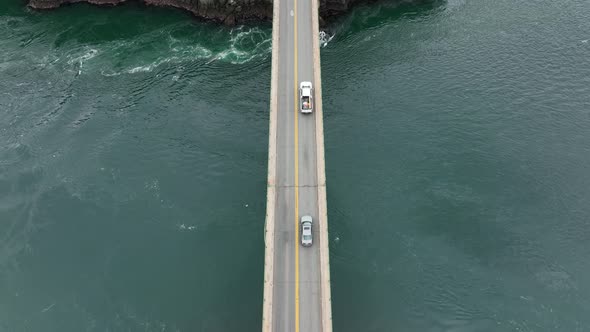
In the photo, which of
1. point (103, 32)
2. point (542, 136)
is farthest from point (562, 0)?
point (103, 32)

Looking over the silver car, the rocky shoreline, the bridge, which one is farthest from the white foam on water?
the silver car

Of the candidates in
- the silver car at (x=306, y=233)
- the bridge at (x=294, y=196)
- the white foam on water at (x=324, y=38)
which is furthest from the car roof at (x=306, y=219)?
the white foam on water at (x=324, y=38)

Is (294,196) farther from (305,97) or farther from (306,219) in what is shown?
(305,97)

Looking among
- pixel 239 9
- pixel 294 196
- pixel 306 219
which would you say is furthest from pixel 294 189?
pixel 239 9

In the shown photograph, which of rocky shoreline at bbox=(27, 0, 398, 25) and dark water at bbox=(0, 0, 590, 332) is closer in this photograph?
dark water at bbox=(0, 0, 590, 332)

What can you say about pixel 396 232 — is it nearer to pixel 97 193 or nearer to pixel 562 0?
pixel 97 193

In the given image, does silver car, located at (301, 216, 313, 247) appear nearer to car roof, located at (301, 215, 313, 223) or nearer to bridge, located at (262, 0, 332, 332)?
car roof, located at (301, 215, 313, 223)
